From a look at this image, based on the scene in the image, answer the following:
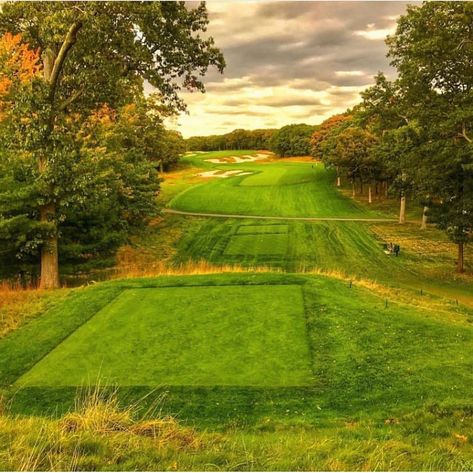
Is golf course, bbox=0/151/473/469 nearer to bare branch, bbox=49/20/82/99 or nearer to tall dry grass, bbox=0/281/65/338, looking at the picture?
tall dry grass, bbox=0/281/65/338

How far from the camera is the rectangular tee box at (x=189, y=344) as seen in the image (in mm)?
9945

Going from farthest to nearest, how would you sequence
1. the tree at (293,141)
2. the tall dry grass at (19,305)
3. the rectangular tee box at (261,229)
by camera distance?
the tree at (293,141)
the rectangular tee box at (261,229)
the tall dry grass at (19,305)

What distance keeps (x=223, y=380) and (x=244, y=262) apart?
79.0 ft

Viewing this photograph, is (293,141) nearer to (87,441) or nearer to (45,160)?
(45,160)

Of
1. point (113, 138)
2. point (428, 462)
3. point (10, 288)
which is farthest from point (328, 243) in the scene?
point (428, 462)

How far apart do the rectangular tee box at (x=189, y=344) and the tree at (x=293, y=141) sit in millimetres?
112664

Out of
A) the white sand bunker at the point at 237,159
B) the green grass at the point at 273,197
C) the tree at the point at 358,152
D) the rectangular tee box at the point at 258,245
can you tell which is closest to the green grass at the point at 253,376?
the rectangular tee box at the point at 258,245

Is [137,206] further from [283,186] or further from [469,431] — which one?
[283,186]

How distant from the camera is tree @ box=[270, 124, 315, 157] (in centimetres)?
12564

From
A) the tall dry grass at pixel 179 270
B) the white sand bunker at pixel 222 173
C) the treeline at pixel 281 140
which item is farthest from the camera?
the treeline at pixel 281 140

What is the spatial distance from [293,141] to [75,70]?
366 feet

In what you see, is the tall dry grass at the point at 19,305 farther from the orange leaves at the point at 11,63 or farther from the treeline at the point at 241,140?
the treeline at the point at 241,140

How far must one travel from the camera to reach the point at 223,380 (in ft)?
31.8

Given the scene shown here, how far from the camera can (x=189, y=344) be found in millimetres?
11523
